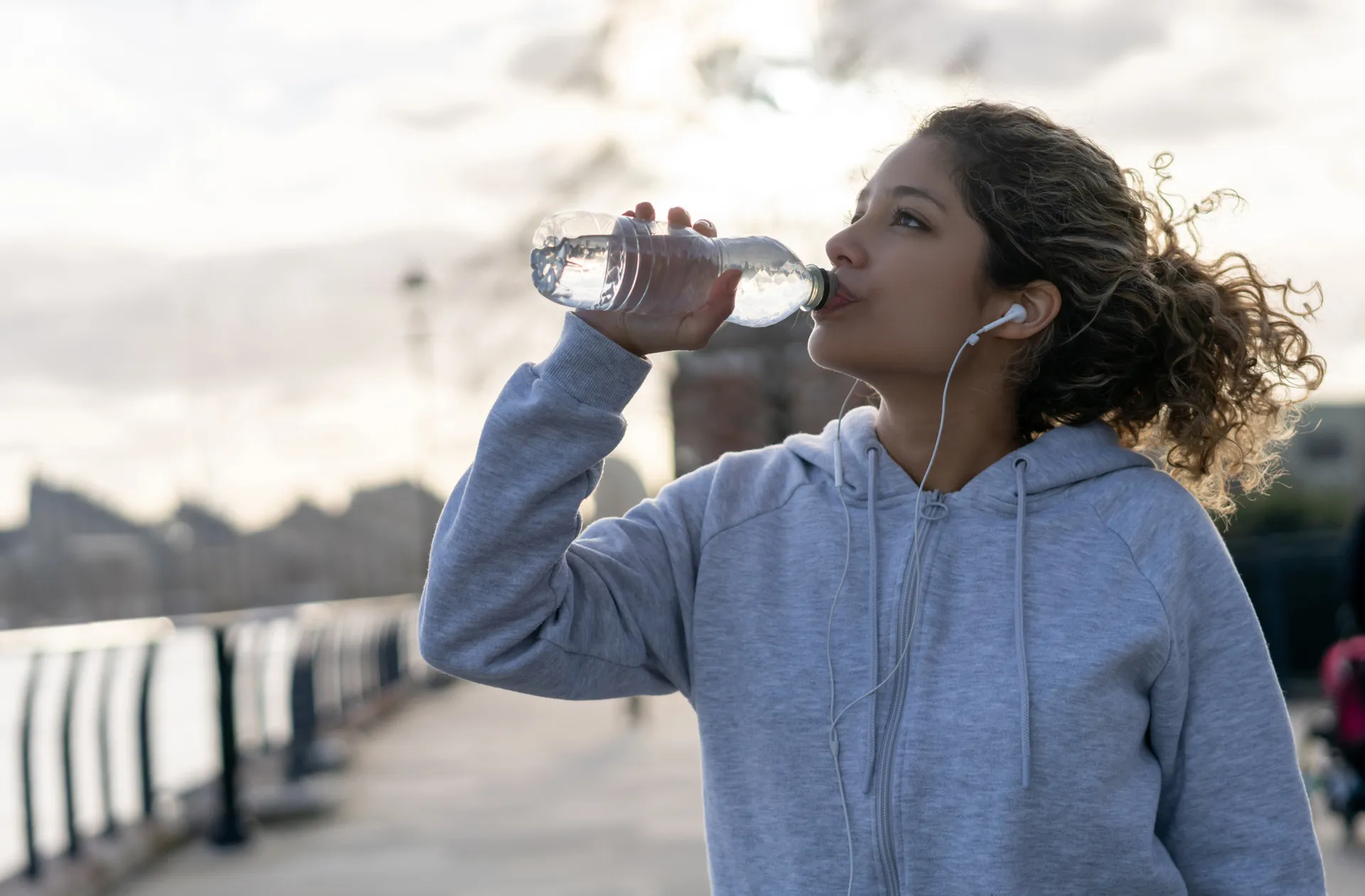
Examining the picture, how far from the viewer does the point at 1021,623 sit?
1963 millimetres

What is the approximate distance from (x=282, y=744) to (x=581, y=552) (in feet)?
26.2

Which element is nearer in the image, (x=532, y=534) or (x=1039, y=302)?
(x=532, y=534)

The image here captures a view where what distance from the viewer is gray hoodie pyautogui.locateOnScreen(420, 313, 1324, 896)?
1904 millimetres

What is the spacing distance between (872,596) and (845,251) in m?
0.52

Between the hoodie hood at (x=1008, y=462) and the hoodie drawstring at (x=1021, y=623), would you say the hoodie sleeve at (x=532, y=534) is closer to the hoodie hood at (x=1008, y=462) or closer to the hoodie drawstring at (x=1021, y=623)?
the hoodie hood at (x=1008, y=462)

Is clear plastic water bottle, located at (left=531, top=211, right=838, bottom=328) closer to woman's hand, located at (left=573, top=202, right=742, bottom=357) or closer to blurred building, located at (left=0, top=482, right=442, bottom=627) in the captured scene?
woman's hand, located at (left=573, top=202, right=742, bottom=357)

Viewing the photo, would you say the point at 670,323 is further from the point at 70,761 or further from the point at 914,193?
the point at 70,761

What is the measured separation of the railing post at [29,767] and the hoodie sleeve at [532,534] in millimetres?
4173

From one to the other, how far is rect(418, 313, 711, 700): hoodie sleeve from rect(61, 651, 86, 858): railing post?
14.5 ft

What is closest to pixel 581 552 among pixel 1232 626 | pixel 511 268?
pixel 1232 626

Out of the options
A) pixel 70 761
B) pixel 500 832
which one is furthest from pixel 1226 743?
pixel 500 832

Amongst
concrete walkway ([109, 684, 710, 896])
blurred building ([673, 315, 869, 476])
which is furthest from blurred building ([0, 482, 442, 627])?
blurred building ([673, 315, 869, 476])

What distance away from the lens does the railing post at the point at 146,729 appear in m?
6.54

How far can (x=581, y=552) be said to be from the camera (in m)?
2.10
